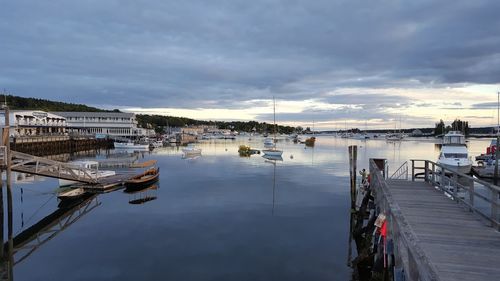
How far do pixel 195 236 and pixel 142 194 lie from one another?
47.4ft

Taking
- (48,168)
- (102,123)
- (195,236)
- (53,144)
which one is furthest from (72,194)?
(102,123)

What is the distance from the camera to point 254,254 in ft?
60.1

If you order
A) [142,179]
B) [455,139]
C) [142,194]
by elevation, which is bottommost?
[142,194]

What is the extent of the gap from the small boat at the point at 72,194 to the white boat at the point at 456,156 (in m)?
35.3

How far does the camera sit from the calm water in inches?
642

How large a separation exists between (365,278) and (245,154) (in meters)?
74.2

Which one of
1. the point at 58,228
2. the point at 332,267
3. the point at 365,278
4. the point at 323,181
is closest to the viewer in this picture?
the point at 365,278

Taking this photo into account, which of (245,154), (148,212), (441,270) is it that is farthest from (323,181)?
(245,154)

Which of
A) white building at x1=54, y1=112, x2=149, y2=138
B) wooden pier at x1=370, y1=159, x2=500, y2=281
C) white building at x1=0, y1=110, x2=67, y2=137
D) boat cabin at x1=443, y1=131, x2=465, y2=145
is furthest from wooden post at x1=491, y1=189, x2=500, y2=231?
white building at x1=54, y1=112, x2=149, y2=138

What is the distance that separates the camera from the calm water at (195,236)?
16312 mm

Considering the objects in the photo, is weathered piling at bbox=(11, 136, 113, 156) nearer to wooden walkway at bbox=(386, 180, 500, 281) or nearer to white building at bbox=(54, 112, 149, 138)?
white building at bbox=(54, 112, 149, 138)

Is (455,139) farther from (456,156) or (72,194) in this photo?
(72,194)

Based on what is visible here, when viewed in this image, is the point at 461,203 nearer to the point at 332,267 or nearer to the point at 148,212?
the point at 332,267

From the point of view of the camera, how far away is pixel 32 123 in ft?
329
